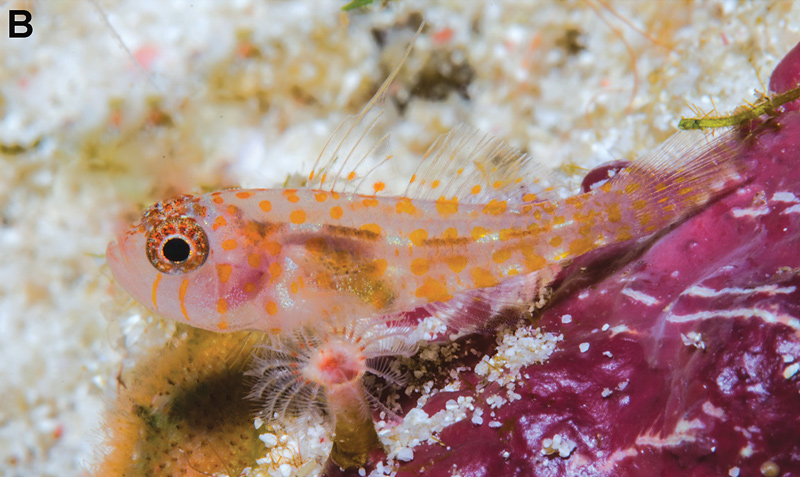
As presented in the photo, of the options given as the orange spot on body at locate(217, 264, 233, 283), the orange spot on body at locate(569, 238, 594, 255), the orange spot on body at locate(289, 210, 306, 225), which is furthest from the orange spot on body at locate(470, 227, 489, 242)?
the orange spot on body at locate(217, 264, 233, 283)

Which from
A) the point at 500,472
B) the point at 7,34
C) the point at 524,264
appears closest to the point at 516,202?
the point at 524,264

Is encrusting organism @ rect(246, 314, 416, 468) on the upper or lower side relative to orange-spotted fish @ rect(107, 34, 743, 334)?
lower

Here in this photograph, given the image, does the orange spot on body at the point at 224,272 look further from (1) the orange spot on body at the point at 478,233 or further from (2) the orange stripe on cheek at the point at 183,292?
(1) the orange spot on body at the point at 478,233

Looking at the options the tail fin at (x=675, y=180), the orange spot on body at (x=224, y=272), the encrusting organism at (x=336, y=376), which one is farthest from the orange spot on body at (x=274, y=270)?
the tail fin at (x=675, y=180)

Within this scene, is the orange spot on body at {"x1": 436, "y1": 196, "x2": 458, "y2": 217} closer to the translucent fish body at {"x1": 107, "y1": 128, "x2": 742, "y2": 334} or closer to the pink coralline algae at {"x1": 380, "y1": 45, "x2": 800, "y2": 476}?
the translucent fish body at {"x1": 107, "y1": 128, "x2": 742, "y2": 334}

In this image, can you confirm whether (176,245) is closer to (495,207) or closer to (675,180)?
(495,207)

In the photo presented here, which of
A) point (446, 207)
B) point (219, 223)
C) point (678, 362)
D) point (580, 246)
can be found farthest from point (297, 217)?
point (678, 362)
